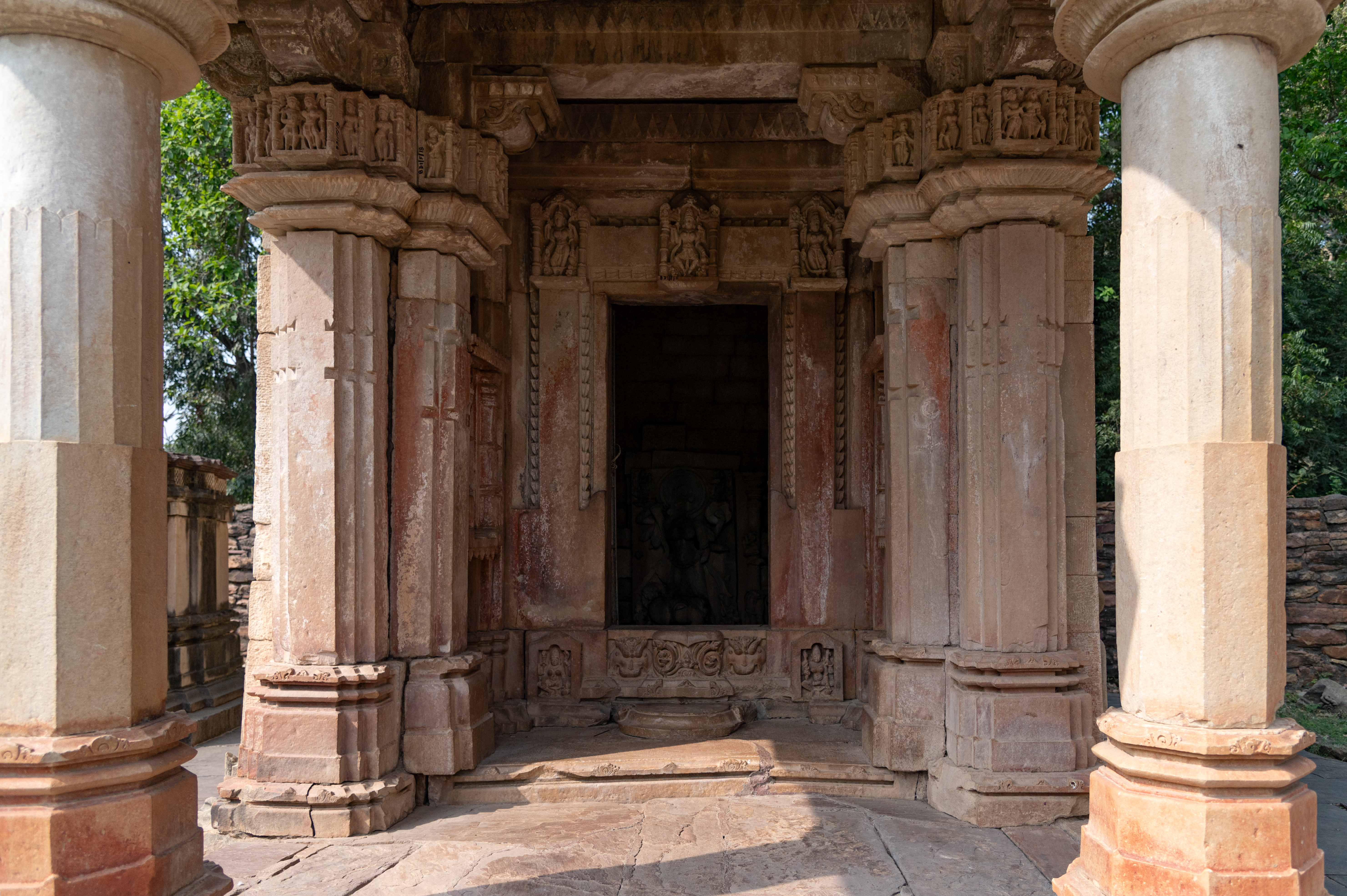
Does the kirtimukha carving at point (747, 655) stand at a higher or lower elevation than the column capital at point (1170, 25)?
lower

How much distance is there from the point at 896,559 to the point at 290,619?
10.4 ft

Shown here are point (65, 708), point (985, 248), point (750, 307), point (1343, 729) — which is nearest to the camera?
point (65, 708)

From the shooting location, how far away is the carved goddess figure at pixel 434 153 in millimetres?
5352

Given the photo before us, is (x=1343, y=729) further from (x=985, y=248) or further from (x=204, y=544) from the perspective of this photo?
(x=204, y=544)

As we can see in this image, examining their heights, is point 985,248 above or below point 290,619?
above

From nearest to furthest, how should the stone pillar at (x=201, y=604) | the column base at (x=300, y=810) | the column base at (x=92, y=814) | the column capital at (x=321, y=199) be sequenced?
1. the column base at (x=92, y=814)
2. the column base at (x=300, y=810)
3. the column capital at (x=321, y=199)
4. the stone pillar at (x=201, y=604)

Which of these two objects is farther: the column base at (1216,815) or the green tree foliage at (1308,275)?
the green tree foliage at (1308,275)

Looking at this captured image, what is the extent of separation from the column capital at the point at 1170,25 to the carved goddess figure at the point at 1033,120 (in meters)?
1.85

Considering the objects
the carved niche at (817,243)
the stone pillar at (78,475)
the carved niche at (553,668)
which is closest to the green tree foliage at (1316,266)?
the carved niche at (817,243)

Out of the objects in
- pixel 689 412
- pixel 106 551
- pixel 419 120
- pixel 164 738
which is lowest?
pixel 164 738

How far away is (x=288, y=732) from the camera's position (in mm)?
4863

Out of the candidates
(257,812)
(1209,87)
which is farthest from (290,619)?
(1209,87)

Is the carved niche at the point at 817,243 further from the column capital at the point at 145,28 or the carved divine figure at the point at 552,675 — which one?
the column capital at the point at 145,28

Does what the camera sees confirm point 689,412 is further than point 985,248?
Yes
